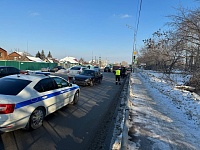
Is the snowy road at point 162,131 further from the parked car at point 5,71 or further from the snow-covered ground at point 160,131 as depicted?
the parked car at point 5,71

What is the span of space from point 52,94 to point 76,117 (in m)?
1.24

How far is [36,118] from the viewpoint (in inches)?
205

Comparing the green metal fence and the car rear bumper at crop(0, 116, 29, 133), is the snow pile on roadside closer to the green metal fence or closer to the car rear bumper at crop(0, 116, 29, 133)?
the car rear bumper at crop(0, 116, 29, 133)

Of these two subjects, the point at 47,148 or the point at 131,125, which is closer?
the point at 47,148

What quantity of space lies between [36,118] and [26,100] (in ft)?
2.35

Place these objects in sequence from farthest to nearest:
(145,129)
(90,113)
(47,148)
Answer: (90,113) < (145,129) < (47,148)

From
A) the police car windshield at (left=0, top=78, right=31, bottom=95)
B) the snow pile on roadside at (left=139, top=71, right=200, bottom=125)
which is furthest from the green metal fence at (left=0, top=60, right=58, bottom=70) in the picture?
the police car windshield at (left=0, top=78, right=31, bottom=95)

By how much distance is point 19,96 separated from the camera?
471 centimetres

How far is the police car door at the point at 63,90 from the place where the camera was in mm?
6857

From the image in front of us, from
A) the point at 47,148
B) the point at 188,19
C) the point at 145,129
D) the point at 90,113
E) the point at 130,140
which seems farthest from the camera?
the point at 188,19

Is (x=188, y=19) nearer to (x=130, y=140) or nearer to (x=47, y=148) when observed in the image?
(x=130, y=140)

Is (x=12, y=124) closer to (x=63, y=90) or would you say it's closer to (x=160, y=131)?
(x=63, y=90)

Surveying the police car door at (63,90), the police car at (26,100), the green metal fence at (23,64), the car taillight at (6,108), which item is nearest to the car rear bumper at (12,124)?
the police car at (26,100)

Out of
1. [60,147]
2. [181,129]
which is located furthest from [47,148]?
[181,129]
